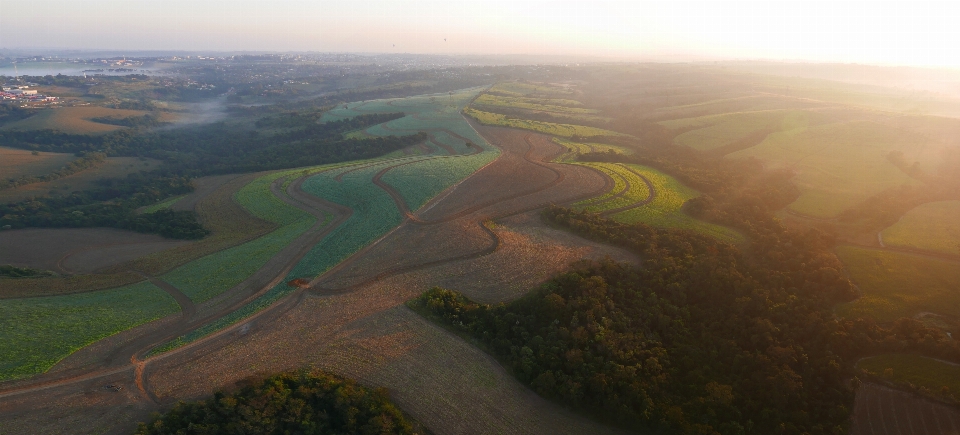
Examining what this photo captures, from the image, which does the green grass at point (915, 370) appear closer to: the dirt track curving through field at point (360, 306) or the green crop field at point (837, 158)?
the dirt track curving through field at point (360, 306)

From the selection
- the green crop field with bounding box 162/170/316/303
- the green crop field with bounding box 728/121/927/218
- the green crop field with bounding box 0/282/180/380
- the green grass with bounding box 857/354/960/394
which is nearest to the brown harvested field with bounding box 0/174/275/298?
the green crop field with bounding box 162/170/316/303

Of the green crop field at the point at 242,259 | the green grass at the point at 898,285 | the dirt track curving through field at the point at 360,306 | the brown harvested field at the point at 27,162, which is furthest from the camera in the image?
the brown harvested field at the point at 27,162

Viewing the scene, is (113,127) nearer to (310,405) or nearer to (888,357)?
(310,405)

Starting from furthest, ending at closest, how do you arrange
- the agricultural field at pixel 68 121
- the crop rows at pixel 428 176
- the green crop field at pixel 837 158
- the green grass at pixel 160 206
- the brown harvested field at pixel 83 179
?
the agricultural field at pixel 68 121 → the brown harvested field at pixel 83 179 → the green grass at pixel 160 206 → the green crop field at pixel 837 158 → the crop rows at pixel 428 176

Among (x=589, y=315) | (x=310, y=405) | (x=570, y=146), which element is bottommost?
(x=310, y=405)

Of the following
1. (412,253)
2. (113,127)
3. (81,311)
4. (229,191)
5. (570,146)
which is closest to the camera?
(81,311)

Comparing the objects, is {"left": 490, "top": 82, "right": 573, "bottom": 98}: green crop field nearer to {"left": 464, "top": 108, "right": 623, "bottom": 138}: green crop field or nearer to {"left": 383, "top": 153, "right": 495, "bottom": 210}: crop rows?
{"left": 464, "top": 108, "right": 623, "bottom": 138}: green crop field

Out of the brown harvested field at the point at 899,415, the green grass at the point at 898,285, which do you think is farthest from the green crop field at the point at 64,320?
the green grass at the point at 898,285

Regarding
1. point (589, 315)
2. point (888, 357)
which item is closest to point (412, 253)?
point (589, 315)
